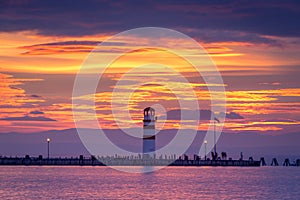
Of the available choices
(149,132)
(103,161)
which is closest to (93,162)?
(103,161)

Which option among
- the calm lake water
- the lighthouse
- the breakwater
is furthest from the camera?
the breakwater

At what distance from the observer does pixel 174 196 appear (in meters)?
65.2

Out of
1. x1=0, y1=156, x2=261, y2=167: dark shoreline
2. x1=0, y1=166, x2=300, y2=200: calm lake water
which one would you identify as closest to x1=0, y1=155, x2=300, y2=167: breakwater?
x1=0, y1=156, x2=261, y2=167: dark shoreline

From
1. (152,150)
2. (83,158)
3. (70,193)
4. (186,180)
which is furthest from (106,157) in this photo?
(70,193)

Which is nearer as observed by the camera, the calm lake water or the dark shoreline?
the calm lake water

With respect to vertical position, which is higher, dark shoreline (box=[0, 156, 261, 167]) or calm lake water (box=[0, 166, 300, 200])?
dark shoreline (box=[0, 156, 261, 167])

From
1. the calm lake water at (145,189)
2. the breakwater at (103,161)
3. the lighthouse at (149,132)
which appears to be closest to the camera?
the calm lake water at (145,189)

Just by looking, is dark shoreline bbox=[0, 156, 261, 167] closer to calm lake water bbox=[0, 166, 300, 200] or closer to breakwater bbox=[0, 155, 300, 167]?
breakwater bbox=[0, 155, 300, 167]

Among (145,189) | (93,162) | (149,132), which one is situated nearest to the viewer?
(145,189)

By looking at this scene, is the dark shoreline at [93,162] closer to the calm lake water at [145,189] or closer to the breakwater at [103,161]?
the breakwater at [103,161]

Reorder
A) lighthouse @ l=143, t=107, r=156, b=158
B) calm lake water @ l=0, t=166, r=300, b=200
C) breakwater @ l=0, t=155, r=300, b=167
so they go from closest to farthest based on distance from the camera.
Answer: calm lake water @ l=0, t=166, r=300, b=200 < lighthouse @ l=143, t=107, r=156, b=158 < breakwater @ l=0, t=155, r=300, b=167

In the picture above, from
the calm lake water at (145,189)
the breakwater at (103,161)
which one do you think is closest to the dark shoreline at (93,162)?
the breakwater at (103,161)

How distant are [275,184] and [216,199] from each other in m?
21.6

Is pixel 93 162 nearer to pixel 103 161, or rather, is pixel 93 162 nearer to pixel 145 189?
pixel 103 161
